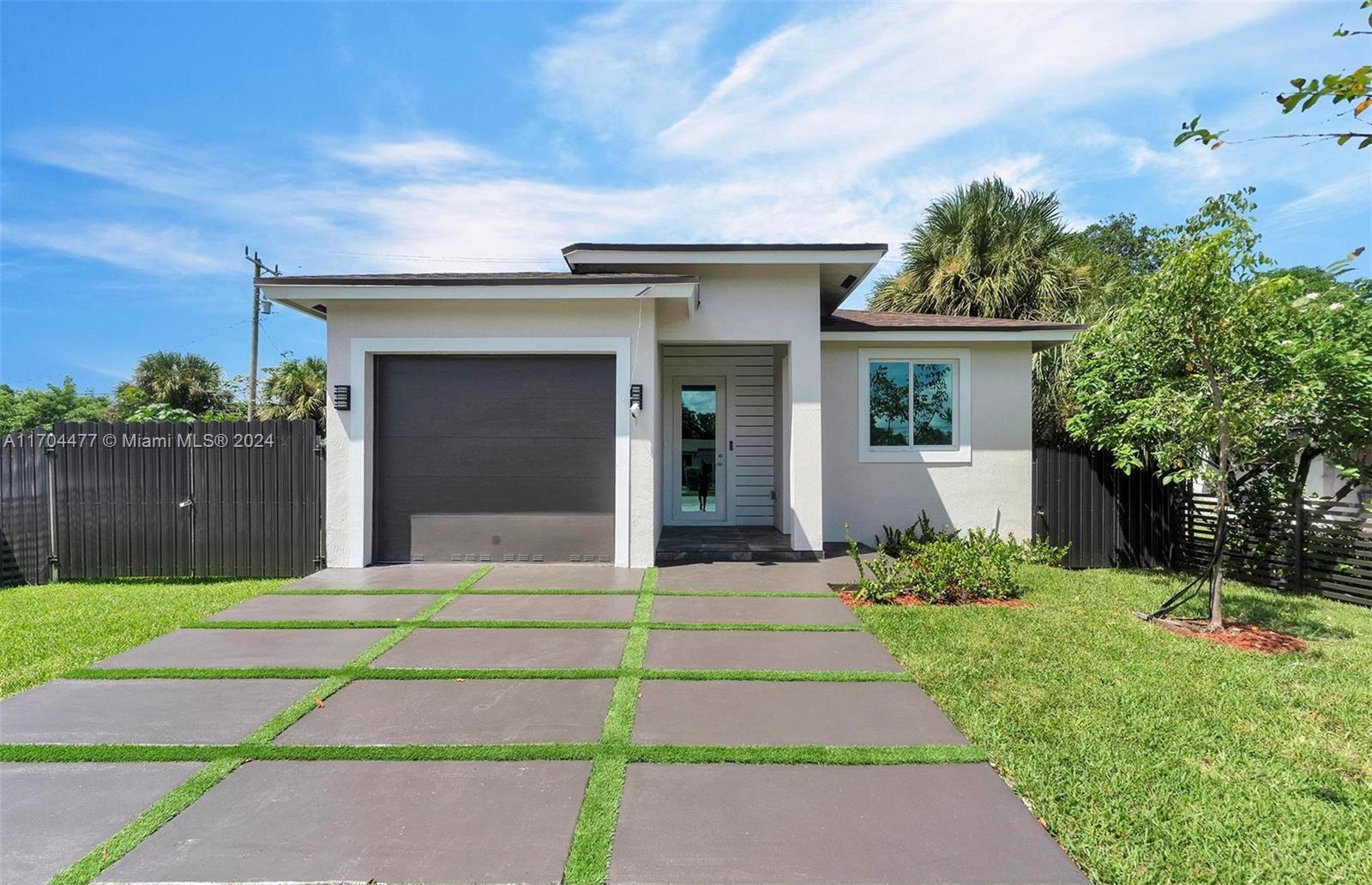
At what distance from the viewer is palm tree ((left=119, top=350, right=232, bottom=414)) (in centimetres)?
2477

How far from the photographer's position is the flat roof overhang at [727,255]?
8.19m

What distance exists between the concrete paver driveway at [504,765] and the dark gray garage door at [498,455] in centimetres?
261

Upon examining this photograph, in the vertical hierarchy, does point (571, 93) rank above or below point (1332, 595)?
above

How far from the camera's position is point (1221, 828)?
8.79 ft

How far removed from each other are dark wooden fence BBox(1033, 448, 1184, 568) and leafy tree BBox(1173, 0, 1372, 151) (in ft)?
26.8

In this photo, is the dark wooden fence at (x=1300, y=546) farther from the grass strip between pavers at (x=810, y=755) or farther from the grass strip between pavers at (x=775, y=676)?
the grass strip between pavers at (x=810, y=755)

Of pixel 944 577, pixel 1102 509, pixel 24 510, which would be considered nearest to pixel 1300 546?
pixel 1102 509

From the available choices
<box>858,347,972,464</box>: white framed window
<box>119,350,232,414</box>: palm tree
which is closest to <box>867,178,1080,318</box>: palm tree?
<box>858,347,972,464</box>: white framed window

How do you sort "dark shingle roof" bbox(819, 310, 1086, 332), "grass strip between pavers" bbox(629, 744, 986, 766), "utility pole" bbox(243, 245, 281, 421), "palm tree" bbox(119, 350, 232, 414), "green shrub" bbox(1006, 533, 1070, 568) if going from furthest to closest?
1. "palm tree" bbox(119, 350, 232, 414)
2. "utility pole" bbox(243, 245, 281, 421)
3. "dark shingle roof" bbox(819, 310, 1086, 332)
4. "green shrub" bbox(1006, 533, 1070, 568)
5. "grass strip between pavers" bbox(629, 744, 986, 766)

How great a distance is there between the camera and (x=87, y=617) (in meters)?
6.24

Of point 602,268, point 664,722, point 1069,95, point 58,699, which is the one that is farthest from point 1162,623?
point 58,699

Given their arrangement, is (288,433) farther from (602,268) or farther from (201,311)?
(201,311)

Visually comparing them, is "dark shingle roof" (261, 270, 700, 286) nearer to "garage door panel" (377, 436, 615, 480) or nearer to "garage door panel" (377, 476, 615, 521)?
"garage door panel" (377, 436, 615, 480)

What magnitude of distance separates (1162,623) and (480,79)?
11888mm
